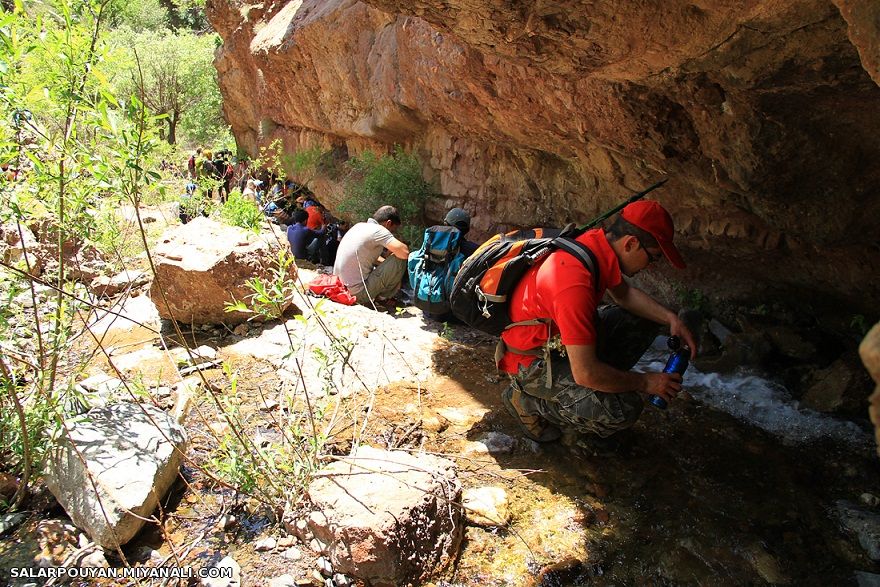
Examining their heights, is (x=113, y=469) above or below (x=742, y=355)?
above

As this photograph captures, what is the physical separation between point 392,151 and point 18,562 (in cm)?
640

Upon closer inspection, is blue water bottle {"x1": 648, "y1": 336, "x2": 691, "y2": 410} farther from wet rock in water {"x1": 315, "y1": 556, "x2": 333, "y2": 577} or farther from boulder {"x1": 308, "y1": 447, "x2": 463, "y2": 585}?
wet rock in water {"x1": 315, "y1": 556, "x2": 333, "y2": 577}

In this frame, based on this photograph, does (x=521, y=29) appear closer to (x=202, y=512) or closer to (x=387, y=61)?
(x=202, y=512)

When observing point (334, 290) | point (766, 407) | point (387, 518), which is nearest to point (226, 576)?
point (387, 518)

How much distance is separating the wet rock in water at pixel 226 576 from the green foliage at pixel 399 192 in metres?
4.63

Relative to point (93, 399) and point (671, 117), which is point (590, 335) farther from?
point (93, 399)

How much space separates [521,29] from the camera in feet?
8.61

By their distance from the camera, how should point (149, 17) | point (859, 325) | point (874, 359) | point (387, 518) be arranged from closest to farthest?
point (874, 359)
point (387, 518)
point (859, 325)
point (149, 17)

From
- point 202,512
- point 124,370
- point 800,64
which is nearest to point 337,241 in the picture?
point 124,370

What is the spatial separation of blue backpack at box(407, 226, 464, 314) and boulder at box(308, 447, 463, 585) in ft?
7.94

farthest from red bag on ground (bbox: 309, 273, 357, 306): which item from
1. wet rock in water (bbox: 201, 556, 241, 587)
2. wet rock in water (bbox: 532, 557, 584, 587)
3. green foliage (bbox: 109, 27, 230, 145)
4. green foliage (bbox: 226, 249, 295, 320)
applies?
green foliage (bbox: 109, 27, 230, 145)

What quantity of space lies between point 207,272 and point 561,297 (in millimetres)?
3095

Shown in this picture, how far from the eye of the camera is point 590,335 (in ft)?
8.54

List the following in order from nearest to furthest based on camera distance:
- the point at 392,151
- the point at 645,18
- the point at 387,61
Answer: the point at 645,18 → the point at 387,61 → the point at 392,151
